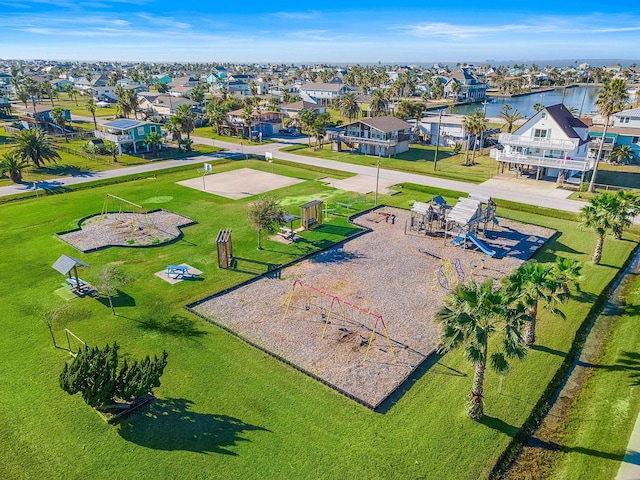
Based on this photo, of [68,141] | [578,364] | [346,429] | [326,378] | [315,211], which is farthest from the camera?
[68,141]

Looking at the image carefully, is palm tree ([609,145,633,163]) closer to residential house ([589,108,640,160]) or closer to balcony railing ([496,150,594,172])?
residential house ([589,108,640,160])

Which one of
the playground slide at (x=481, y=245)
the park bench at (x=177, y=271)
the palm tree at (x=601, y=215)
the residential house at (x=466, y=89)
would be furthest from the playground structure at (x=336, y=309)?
the residential house at (x=466, y=89)

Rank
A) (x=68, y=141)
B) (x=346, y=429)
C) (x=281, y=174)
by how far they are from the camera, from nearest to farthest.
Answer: (x=346, y=429)
(x=281, y=174)
(x=68, y=141)

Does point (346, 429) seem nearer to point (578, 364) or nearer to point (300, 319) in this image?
point (300, 319)

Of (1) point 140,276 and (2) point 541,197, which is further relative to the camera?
(2) point 541,197

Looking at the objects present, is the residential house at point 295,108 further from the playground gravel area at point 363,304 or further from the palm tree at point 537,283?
the palm tree at point 537,283

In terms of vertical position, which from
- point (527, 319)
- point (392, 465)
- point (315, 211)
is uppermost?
point (527, 319)

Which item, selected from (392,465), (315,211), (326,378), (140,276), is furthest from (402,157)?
(392,465)
